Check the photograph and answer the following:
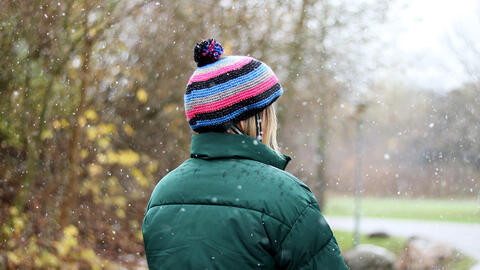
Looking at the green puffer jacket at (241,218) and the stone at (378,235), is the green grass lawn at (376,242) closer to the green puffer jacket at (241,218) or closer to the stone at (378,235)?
the stone at (378,235)

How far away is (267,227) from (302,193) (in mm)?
116

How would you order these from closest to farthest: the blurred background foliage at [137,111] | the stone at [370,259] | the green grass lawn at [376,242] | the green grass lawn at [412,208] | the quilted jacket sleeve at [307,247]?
the quilted jacket sleeve at [307,247] → the blurred background foliage at [137,111] → the green grass lawn at [412,208] → the green grass lawn at [376,242] → the stone at [370,259]

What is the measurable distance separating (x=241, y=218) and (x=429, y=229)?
4786mm

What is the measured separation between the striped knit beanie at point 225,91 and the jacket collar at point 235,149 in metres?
0.05

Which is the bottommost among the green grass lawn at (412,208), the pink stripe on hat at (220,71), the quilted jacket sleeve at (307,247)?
the green grass lawn at (412,208)

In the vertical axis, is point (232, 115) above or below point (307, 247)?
above

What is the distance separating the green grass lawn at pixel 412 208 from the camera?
4664 mm

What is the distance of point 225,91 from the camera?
3.84 ft

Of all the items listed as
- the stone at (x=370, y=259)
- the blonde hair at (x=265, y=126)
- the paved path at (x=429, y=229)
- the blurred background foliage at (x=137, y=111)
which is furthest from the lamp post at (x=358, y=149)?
the blonde hair at (x=265, y=126)

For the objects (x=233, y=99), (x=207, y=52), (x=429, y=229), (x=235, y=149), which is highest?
(x=207, y=52)

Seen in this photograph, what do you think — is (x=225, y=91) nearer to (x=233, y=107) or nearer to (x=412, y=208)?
(x=233, y=107)

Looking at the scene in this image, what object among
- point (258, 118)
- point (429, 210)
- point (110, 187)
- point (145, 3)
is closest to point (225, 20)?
point (145, 3)

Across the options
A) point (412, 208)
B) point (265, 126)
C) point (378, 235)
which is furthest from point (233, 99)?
point (378, 235)

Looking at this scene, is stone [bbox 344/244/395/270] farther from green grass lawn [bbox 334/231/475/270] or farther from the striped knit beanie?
the striped knit beanie
